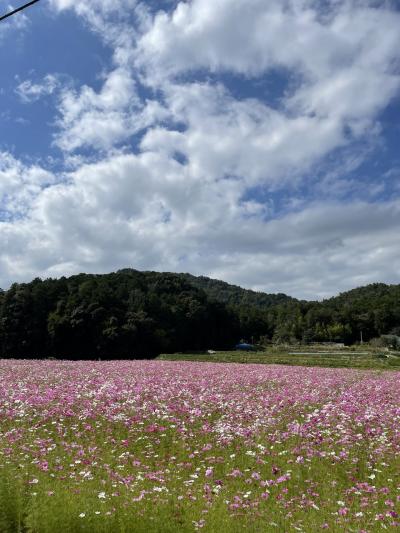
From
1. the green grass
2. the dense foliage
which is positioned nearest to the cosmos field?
the green grass

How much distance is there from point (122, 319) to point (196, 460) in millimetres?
56993

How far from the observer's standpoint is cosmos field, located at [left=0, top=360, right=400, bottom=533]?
5922mm

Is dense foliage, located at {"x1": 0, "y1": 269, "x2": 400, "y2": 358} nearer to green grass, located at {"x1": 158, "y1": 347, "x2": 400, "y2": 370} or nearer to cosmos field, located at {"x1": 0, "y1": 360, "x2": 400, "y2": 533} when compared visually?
green grass, located at {"x1": 158, "y1": 347, "x2": 400, "y2": 370}

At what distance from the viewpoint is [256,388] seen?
17625mm

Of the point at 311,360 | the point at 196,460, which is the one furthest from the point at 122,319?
the point at 196,460

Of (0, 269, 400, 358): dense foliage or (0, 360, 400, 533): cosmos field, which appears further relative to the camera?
(0, 269, 400, 358): dense foliage

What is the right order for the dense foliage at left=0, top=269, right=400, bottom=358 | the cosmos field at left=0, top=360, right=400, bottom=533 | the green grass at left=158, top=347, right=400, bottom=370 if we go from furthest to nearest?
the dense foliage at left=0, top=269, right=400, bottom=358 < the green grass at left=158, top=347, right=400, bottom=370 < the cosmos field at left=0, top=360, right=400, bottom=533

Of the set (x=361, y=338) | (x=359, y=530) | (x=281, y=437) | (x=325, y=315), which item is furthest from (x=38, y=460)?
(x=325, y=315)

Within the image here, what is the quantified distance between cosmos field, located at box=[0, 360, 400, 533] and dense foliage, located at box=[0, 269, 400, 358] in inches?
1880

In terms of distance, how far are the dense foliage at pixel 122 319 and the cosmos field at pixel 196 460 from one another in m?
47.8

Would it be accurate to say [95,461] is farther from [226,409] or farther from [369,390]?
[369,390]

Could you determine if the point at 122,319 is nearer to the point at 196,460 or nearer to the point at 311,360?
the point at 311,360

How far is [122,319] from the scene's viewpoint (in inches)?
2571

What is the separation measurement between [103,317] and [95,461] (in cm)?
5619
